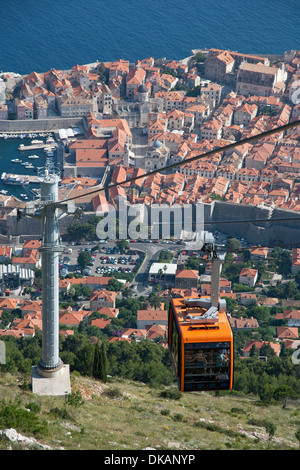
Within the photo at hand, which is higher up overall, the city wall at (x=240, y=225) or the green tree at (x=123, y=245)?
the city wall at (x=240, y=225)

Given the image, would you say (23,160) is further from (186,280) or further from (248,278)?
(248,278)

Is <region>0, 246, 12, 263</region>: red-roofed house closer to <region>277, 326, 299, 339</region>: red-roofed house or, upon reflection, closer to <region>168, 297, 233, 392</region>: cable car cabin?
<region>277, 326, 299, 339</region>: red-roofed house

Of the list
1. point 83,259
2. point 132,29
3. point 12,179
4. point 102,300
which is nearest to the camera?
point 102,300

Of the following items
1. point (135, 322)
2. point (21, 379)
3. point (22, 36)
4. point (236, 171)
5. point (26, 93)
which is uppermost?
point (22, 36)

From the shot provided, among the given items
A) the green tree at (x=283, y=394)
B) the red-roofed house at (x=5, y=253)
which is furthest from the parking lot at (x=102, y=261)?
the green tree at (x=283, y=394)

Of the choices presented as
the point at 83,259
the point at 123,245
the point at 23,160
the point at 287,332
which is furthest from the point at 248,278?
the point at 23,160

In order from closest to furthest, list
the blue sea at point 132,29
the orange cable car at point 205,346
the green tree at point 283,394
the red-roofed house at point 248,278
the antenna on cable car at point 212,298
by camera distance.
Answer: the antenna on cable car at point 212,298, the orange cable car at point 205,346, the green tree at point 283,394, the red-roofed house at point 248,278, the blue sea at point 132,29

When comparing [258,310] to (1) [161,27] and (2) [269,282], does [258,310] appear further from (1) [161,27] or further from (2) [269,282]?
(1) [161,27]

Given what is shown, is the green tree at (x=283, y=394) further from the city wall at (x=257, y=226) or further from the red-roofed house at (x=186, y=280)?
the city wall at (x=257, y=226)
